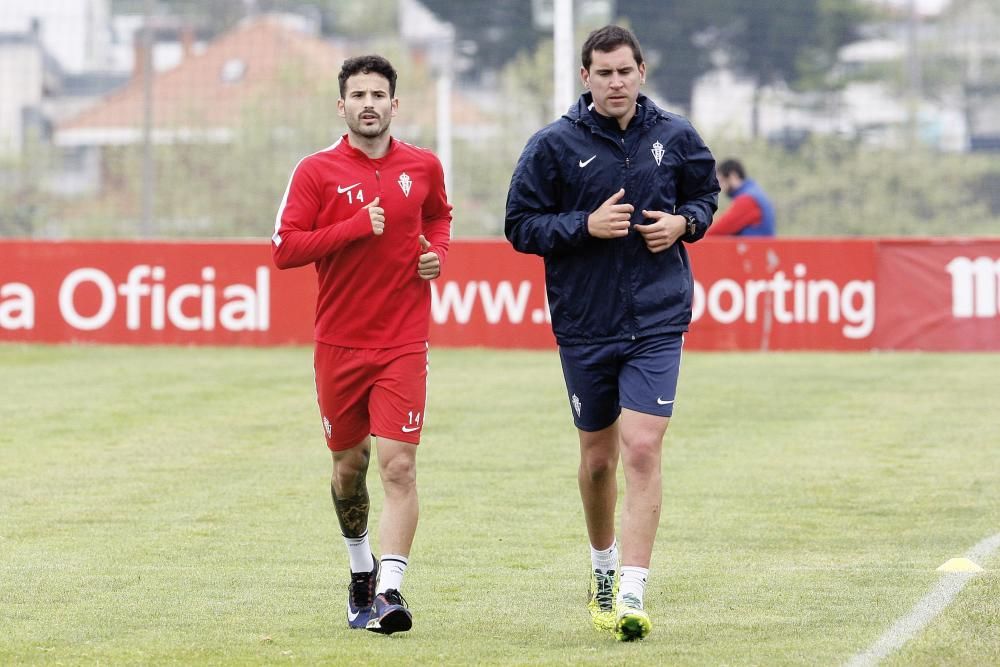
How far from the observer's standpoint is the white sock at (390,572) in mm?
6547

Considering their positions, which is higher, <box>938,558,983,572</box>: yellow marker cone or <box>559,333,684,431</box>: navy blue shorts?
<box>559,333,684,431</box>: navy blue shorts

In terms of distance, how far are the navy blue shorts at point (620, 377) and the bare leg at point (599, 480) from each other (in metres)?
0.06

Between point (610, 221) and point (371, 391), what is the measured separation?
1091mm

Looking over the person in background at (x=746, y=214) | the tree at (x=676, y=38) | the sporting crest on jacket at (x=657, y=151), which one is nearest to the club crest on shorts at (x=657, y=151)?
the sporting crest on jacket at (x=657, y=151)

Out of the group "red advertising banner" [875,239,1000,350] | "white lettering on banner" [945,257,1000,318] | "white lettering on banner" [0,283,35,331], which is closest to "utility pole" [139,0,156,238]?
"white lettering on banner" [0,283,35,331]

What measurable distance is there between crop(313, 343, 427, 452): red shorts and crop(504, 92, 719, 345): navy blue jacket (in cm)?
57

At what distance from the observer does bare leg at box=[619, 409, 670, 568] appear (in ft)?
21.4

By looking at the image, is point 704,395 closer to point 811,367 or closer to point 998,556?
point 811,367

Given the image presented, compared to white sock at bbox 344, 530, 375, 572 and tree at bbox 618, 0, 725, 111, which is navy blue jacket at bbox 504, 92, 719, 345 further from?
tree at bbox 618, 0, 725, 111

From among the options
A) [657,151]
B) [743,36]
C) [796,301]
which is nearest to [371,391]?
[657,151]

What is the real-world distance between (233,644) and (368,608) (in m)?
0.66

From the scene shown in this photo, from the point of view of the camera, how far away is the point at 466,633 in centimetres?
666

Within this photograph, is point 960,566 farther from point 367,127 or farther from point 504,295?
point 504,295

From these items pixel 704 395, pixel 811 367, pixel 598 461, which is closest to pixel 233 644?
pixel 598 461
